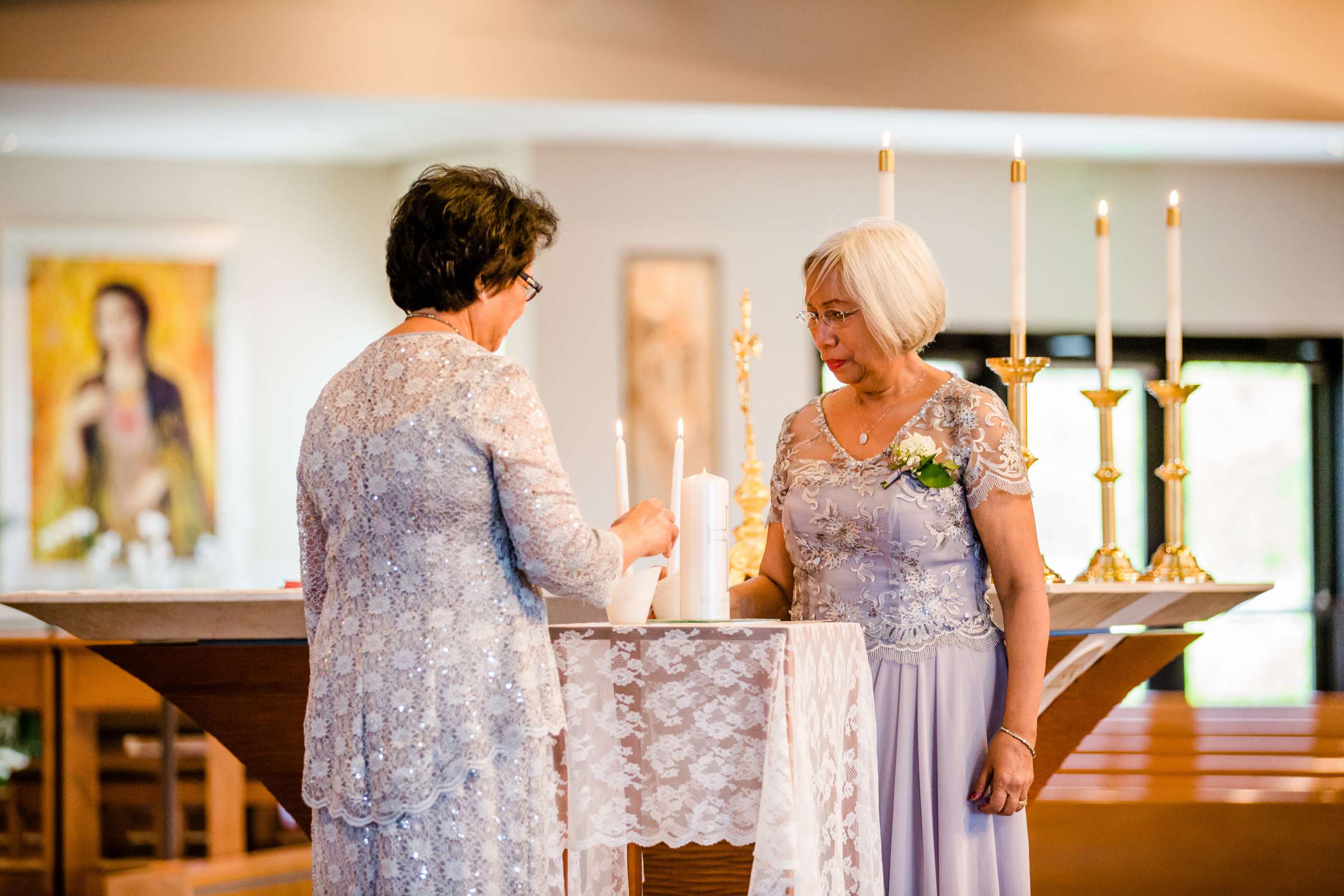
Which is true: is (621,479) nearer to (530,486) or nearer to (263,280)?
(530,486)

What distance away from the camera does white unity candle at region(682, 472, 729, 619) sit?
6.47ft

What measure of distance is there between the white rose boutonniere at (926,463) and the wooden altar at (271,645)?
436 mm

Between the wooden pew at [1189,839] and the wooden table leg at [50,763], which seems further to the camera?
the wooden table leg at [50,763]

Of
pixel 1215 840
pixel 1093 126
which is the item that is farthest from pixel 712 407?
pixel 1215 840

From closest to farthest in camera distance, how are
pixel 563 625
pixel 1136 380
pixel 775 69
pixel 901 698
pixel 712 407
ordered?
pixel 563 625, pixel 901 698, pixel 775 69, pixel 712 407, pixel 1136 380

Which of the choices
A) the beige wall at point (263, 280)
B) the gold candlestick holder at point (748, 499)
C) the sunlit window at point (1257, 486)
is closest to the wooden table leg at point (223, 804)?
the beige wall at point (263, 280)

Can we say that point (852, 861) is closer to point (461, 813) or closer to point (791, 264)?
point (461, 813)

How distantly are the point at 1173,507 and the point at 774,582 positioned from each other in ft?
3.14

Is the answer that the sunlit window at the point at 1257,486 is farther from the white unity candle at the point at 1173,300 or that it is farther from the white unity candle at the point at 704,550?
the white unity candle at the point at 704,550

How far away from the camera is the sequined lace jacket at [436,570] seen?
5.48ft

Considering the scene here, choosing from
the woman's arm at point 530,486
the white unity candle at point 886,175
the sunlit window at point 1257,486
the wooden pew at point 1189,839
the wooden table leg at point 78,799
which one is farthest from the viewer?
the sunlit window at point 1257,486

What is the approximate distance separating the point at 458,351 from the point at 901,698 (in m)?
0.93

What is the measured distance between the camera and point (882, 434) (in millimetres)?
2281

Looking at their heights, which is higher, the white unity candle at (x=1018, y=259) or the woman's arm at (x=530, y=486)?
the white unity candle at (x=1018, y=259)
